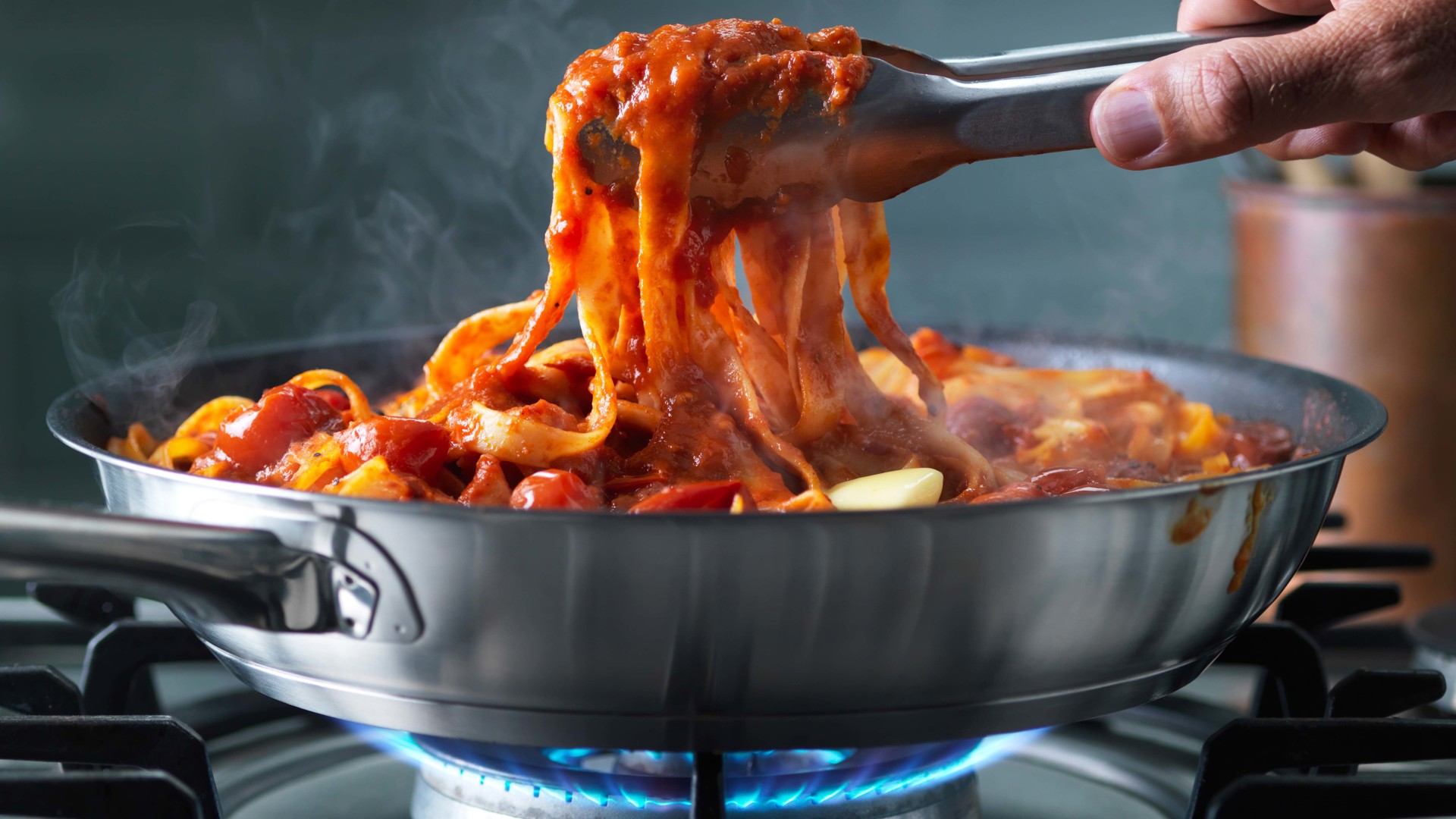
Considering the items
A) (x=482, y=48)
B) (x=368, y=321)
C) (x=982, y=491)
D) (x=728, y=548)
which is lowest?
(x=368, y=321)

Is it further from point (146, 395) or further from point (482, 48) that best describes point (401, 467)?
point (482, 48)

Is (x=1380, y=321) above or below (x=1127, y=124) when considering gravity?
below

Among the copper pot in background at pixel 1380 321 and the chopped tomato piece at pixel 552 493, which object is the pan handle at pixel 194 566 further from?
the copper pot in background at pixel 1380 321

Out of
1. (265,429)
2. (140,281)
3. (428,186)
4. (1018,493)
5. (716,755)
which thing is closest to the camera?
(716,755)

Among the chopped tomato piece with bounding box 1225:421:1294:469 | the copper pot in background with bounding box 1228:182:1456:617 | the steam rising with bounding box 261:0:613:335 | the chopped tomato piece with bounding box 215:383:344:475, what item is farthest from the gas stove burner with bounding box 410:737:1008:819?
the steam rising with bounding box 261:0:613:335

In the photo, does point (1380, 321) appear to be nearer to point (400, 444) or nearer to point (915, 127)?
point (915, 127)

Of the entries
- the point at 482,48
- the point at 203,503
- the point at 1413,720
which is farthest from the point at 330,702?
the point at 482,48

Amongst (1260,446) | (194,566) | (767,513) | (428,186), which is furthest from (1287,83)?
(428,186)
